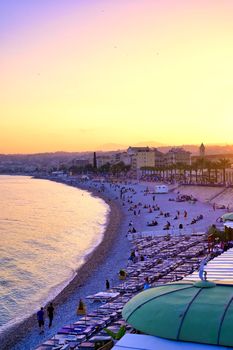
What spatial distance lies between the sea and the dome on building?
10.5 m

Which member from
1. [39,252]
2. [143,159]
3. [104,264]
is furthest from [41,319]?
[143,159]

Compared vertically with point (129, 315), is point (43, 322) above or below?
below

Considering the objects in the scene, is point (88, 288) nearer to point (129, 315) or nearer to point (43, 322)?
point (43, 322)

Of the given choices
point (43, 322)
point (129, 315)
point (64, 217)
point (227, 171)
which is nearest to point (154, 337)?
point (129, 315)

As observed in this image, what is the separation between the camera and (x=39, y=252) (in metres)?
29.9

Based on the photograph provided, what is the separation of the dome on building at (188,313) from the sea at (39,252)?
1047 cm

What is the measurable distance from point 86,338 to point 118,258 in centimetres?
1322

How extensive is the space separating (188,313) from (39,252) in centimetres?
2472

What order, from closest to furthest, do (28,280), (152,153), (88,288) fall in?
(88,288) → (28,280) → (152,153)

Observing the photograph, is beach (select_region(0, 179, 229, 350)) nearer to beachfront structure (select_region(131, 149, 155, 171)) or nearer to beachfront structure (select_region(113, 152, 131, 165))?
beachfront structure (select_region(131, 149, 155, 171))

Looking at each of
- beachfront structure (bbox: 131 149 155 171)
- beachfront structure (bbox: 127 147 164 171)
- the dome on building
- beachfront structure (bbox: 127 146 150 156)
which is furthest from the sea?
beachfront structure (bbox: 127 146 150 156)

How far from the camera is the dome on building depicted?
557cm

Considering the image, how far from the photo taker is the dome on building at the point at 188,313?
18.3 ft

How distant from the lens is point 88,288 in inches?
768
